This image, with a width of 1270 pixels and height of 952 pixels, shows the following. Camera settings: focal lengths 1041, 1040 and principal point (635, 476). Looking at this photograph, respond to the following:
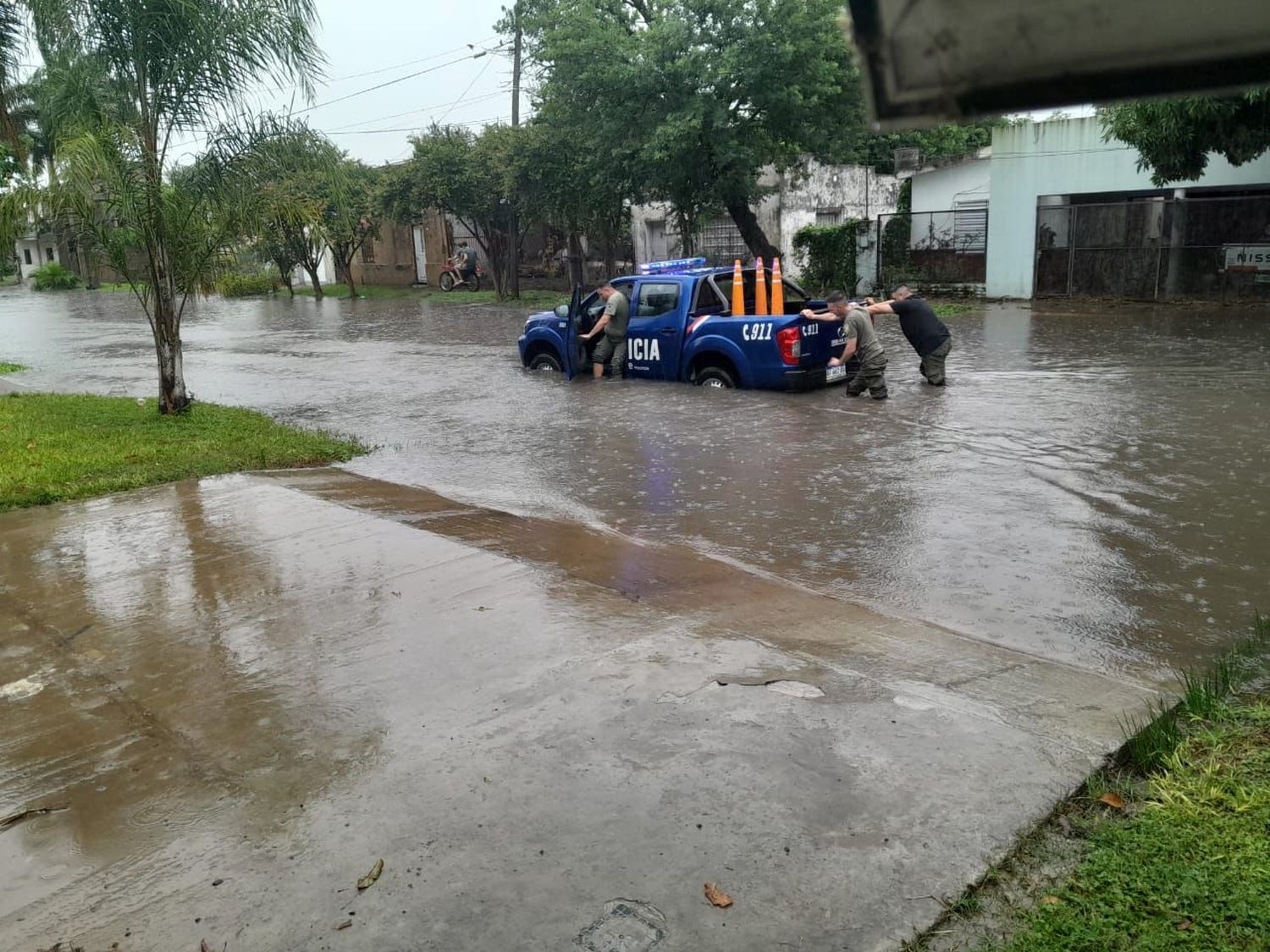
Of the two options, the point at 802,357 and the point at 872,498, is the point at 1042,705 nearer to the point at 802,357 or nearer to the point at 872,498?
the point at 872,498

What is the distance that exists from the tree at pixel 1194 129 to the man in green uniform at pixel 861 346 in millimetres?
3864

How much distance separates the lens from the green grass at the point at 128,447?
8.62 meters

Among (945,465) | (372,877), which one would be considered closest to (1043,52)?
(372,877)

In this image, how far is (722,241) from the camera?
106 feet

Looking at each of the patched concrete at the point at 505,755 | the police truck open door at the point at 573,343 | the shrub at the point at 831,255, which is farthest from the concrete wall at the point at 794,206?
the patched concrete at the point at 505,755

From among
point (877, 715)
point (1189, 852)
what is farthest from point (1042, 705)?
point (1189, 852)

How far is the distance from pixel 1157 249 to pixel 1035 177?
10.1 ft

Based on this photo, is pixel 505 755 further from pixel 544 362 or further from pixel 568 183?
pixel 568 183

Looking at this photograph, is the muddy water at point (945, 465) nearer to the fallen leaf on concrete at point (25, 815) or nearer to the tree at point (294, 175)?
the tree at point (294, 175)

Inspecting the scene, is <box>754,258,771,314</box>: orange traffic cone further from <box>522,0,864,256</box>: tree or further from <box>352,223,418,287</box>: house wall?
<box>352,223,418,287</box>: house wall

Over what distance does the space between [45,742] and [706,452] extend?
6345mm

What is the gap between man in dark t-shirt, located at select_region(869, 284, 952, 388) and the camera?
488 inches

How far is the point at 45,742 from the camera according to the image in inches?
164

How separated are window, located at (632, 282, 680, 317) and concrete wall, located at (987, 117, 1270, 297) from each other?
43.9ft
